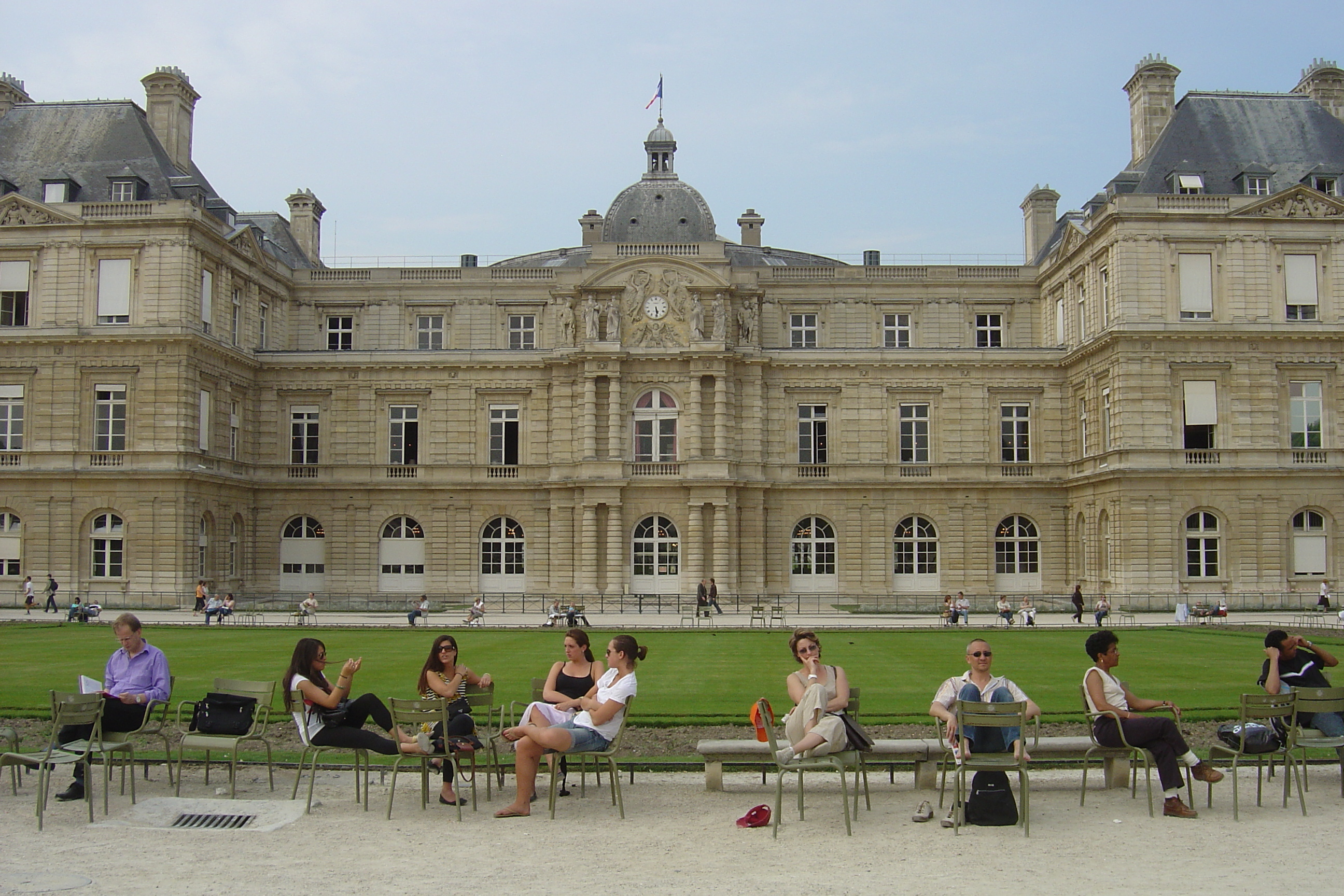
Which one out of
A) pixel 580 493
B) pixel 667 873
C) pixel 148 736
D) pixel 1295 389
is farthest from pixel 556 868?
pixel 1295 389

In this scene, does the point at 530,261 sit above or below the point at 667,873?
above

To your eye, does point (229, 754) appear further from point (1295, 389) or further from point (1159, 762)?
point (1295, 389)

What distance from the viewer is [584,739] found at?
11.3 metres

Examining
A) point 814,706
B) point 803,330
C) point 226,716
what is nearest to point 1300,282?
point 803,330

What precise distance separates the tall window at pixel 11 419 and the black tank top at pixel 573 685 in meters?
38.4

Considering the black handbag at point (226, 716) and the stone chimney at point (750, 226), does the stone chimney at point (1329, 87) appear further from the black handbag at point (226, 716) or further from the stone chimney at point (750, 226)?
the black handbag at point (226, 716)

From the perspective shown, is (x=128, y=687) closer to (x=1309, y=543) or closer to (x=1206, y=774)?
(x=1206, y=774)

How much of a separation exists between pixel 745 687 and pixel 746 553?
2845cm

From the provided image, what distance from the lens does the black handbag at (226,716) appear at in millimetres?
11906

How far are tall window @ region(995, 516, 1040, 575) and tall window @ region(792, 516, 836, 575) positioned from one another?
6495 mm

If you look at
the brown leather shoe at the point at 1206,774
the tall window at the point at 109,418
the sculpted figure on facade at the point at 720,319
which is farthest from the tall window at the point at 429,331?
the brown leather shoe at the point at 1206,774

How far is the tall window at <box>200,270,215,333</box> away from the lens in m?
44.0

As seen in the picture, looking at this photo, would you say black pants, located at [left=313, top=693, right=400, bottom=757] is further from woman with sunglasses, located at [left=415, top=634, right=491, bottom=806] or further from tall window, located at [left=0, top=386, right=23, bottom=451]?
tall window, located at [left=0, top=386, right=23, bottom=451]

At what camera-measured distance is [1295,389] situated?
43.2 metres
